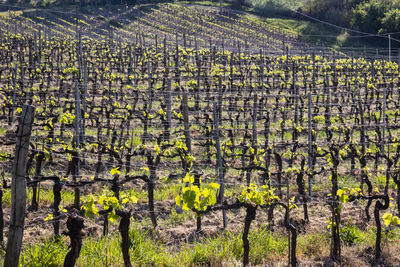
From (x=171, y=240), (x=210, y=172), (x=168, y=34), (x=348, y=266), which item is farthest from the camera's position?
(x=168, y=34)

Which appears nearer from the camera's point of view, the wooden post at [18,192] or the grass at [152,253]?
the wooden post at [18,192]

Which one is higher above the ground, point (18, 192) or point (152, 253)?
point (18, 192)

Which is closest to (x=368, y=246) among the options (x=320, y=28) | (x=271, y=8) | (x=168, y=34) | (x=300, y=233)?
(x=300, y=233)

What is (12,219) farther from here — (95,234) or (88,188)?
(88,188)

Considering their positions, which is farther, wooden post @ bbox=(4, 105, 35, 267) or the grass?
the grass

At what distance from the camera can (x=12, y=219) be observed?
14.2ft

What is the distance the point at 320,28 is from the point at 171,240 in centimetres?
4351

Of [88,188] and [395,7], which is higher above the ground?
[395,7]

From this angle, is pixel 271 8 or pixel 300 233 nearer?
pixel 300 233

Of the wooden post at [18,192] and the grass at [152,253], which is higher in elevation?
the wooden post at [18,192]

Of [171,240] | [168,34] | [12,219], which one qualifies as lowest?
[171,240]

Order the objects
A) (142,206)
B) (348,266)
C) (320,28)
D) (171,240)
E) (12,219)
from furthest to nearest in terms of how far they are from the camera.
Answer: (320,28) < (142,206) < (171,240) < (348,266) < (12,219)

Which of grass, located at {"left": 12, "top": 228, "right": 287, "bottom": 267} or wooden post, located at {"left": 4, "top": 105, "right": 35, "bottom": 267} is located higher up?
wooden post, located at {"left": 4, "top": 105, "right": 35, "bottom": 267}

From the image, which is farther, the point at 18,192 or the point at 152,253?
the point at 152,253
